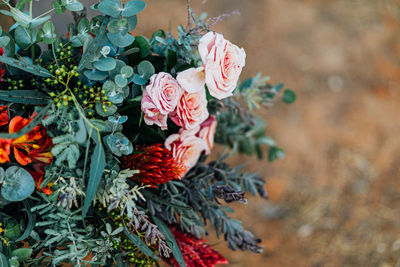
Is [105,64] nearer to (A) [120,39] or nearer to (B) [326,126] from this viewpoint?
(A) [120,39]

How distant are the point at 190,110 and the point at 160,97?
0.20 feet

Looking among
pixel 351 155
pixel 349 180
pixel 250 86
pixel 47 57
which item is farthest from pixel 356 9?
pixel 47 57

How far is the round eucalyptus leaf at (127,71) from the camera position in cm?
49

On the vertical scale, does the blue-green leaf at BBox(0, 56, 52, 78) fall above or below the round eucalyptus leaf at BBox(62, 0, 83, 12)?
below

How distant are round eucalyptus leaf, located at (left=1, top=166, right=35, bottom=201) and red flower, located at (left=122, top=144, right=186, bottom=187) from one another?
5.4 inches

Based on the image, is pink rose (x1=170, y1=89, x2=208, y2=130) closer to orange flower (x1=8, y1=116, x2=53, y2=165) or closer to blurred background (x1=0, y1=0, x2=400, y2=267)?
orange flower (x1=8, y1=116, x2=53, y2=165)

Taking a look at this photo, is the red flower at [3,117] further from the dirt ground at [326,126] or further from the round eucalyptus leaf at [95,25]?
the dirt ground at [326,126]

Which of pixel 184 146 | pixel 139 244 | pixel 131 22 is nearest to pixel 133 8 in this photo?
pixel 131 22

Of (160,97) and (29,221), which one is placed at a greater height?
(160,97)

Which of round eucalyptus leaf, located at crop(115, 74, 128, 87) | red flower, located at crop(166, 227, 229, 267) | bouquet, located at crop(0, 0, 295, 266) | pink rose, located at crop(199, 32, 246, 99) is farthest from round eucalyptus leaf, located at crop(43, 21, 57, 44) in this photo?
red flower, located at crop(166, 227, 229, 267)

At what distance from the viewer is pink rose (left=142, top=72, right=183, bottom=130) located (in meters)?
0.49

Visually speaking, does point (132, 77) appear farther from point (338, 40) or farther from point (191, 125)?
point (338, 40)

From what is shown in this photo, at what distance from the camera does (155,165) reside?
1.68 feet

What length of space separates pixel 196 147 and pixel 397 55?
57.7 inches
